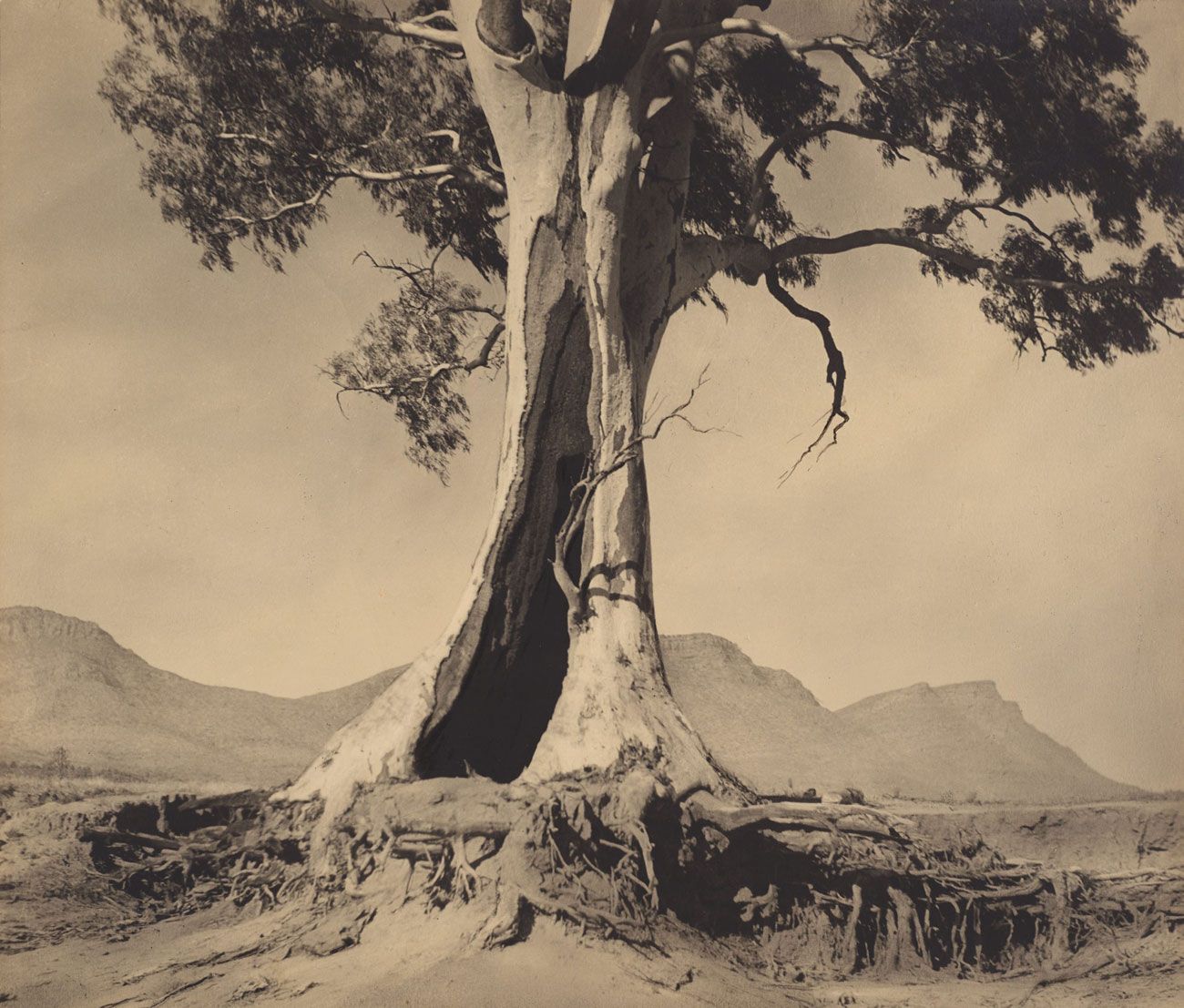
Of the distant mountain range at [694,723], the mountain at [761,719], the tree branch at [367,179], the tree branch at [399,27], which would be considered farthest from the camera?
the mountain at [761,719]

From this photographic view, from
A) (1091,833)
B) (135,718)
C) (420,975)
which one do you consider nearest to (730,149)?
(1091,833)

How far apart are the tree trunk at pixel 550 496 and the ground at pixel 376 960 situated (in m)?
0.80

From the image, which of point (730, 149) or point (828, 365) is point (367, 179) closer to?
point (730, 149)

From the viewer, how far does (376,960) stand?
184 inches

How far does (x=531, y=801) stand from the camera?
4988mm

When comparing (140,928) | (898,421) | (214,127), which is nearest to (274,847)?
(140,928)

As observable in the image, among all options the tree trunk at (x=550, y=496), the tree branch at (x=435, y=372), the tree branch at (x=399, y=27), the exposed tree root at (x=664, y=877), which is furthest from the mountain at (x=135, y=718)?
the tree branch at (x=399, y=27)

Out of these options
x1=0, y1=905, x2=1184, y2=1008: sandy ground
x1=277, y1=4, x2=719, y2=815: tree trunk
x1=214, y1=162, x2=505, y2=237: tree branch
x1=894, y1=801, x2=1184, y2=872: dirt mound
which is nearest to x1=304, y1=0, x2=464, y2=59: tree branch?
x1=277, y1=4, x2=719, y2=815: tree trunk

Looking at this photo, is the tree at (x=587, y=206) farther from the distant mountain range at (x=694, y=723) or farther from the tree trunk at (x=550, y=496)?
the distant mountain range at (x=694, y=723)

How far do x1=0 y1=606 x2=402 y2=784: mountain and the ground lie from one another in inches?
70.9

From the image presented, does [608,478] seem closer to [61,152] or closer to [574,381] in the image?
[574,381]

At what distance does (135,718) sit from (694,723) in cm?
378

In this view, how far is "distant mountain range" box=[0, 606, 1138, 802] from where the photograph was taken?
7656mm

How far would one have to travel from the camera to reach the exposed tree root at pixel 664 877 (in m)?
4.87
